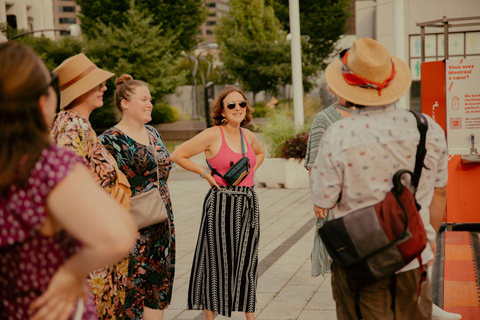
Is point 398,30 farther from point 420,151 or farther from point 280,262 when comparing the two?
point 420,151

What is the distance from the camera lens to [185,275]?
21.3 feet

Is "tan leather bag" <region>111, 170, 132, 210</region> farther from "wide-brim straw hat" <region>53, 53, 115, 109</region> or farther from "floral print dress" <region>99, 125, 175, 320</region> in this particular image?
"floral print dress" <region>99, 125, 175, 320</region>

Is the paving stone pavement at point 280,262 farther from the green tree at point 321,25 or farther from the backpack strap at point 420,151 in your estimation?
the green tree at point 321,25

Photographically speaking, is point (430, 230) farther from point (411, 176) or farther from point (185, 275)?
point (185, 275)

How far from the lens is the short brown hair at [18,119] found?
176 cm

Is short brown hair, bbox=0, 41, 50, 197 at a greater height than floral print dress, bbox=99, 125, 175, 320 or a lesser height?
greater

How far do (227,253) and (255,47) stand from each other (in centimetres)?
4197

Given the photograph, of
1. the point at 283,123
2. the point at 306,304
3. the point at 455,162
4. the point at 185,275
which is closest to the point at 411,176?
the point at 306,304

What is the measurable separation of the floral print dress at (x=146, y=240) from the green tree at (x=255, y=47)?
41117mm

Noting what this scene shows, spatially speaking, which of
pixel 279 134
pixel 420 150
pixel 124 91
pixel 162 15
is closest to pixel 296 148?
pixel 279 134

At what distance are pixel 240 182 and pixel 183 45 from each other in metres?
42.3

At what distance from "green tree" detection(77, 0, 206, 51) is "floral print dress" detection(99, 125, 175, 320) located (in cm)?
3405

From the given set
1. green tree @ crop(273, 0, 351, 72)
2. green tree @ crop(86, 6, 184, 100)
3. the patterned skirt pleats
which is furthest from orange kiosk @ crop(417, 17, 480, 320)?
green tree @ crop(273, 0, 351, 72)

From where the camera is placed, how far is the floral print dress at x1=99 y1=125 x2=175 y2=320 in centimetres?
440
